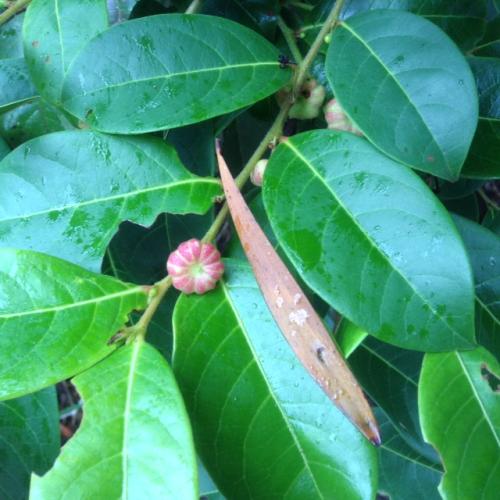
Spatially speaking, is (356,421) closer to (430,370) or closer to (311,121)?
(430,370)

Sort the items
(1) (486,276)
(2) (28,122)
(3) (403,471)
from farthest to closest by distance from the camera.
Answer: (3) (403,471), (2) (28,122), (1) (486,276)

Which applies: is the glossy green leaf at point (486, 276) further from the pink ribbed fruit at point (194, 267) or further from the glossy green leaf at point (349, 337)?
the pink ribbed fruit at point (194, 267)

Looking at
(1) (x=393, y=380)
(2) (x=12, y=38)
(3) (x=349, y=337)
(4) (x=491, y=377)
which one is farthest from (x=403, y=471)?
(2) (x=12, y=38)

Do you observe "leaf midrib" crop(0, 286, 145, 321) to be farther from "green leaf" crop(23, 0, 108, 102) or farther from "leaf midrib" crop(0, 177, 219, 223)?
"green leaf" crop(23, 0, 108, 102)

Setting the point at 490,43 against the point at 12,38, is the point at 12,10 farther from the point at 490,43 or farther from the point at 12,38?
the point at 490,43

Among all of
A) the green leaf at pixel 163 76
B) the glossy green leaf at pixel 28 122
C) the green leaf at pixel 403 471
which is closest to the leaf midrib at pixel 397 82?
the green leaf at pixel 163 76

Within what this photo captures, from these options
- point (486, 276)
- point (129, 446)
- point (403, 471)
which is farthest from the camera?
point (403, 471)

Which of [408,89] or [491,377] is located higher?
[408,89]

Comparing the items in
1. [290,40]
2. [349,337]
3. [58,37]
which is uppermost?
[58,37]
